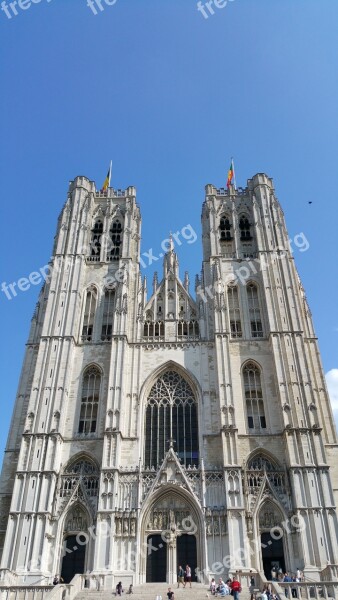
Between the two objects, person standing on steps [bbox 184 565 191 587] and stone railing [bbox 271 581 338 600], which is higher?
person standing on steps [bbox 184 565 191 587]

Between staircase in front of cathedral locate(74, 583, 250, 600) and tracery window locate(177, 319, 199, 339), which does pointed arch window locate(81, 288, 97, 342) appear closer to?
tracery window locate(177, 319, 199, 339)

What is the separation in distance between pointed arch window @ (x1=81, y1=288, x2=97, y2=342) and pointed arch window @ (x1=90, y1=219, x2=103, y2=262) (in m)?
3.32

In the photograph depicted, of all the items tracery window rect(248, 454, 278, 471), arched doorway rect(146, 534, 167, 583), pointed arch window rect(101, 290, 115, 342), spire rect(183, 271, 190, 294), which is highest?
spire rect(183, 271, 190, 294)

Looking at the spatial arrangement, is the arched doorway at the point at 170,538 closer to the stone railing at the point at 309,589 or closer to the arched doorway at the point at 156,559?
the arched doorway at the point at 156,559

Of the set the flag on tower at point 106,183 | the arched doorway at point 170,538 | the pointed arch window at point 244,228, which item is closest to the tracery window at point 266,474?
the arched doorway at point 170,538

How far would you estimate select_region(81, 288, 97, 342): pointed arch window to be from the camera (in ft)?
116

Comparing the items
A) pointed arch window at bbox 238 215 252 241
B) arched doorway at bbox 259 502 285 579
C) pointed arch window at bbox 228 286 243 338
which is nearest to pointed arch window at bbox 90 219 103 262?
pointed arch window at bbox 228 286 243 338

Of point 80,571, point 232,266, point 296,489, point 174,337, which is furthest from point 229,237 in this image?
point 80,571

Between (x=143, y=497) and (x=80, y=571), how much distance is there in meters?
4.76

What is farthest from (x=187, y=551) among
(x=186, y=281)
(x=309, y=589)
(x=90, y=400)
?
(x=186, y=281)

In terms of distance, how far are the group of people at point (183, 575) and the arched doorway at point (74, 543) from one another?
4945 mm

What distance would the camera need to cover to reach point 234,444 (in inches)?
1123

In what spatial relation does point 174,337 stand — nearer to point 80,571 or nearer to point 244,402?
point 244,402

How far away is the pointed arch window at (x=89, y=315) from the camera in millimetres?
35500
